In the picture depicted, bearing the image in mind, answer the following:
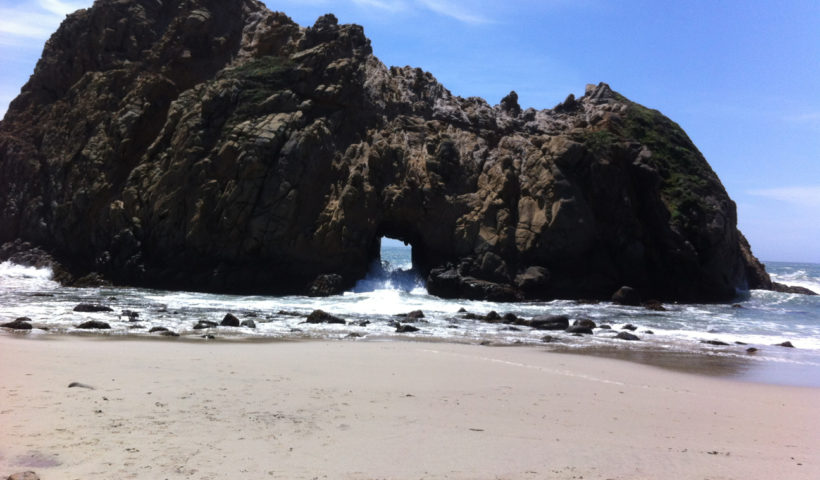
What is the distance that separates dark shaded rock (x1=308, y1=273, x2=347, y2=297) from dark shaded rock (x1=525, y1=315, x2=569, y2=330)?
13461mm

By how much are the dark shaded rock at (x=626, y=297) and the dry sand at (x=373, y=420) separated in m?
20.7

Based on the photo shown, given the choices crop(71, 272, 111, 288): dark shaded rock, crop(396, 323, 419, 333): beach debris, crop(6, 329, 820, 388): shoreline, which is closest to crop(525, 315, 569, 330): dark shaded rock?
crop(6, 329, 820, 388): shoreline

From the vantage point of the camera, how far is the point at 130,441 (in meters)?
6.13

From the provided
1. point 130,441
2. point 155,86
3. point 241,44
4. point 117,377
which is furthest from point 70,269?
point 130,441

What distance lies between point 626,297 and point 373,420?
28.2m

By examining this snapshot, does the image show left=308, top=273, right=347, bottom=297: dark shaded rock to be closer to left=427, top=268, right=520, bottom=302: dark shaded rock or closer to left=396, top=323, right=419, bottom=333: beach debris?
left=427, top=268, right=520, bottom=302: dark shaded rock

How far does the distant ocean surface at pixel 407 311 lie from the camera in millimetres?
18250

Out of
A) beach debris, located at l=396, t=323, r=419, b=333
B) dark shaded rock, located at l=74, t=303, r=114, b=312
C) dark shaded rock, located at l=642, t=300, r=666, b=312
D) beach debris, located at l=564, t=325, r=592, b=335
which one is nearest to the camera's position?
beach debris, located at l=396, t=323, r=419, b=333

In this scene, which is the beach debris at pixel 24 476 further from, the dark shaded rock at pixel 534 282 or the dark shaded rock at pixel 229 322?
the dark shaded rock at pixel 534 282

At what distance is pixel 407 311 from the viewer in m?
26.9

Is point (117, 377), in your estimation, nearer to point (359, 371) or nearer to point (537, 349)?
point (359, 371)

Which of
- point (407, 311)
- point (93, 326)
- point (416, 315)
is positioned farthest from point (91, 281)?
point (416, 315)

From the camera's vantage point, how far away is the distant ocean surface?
719 inches

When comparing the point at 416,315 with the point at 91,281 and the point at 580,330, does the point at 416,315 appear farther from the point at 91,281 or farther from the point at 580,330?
the point at 91,281
